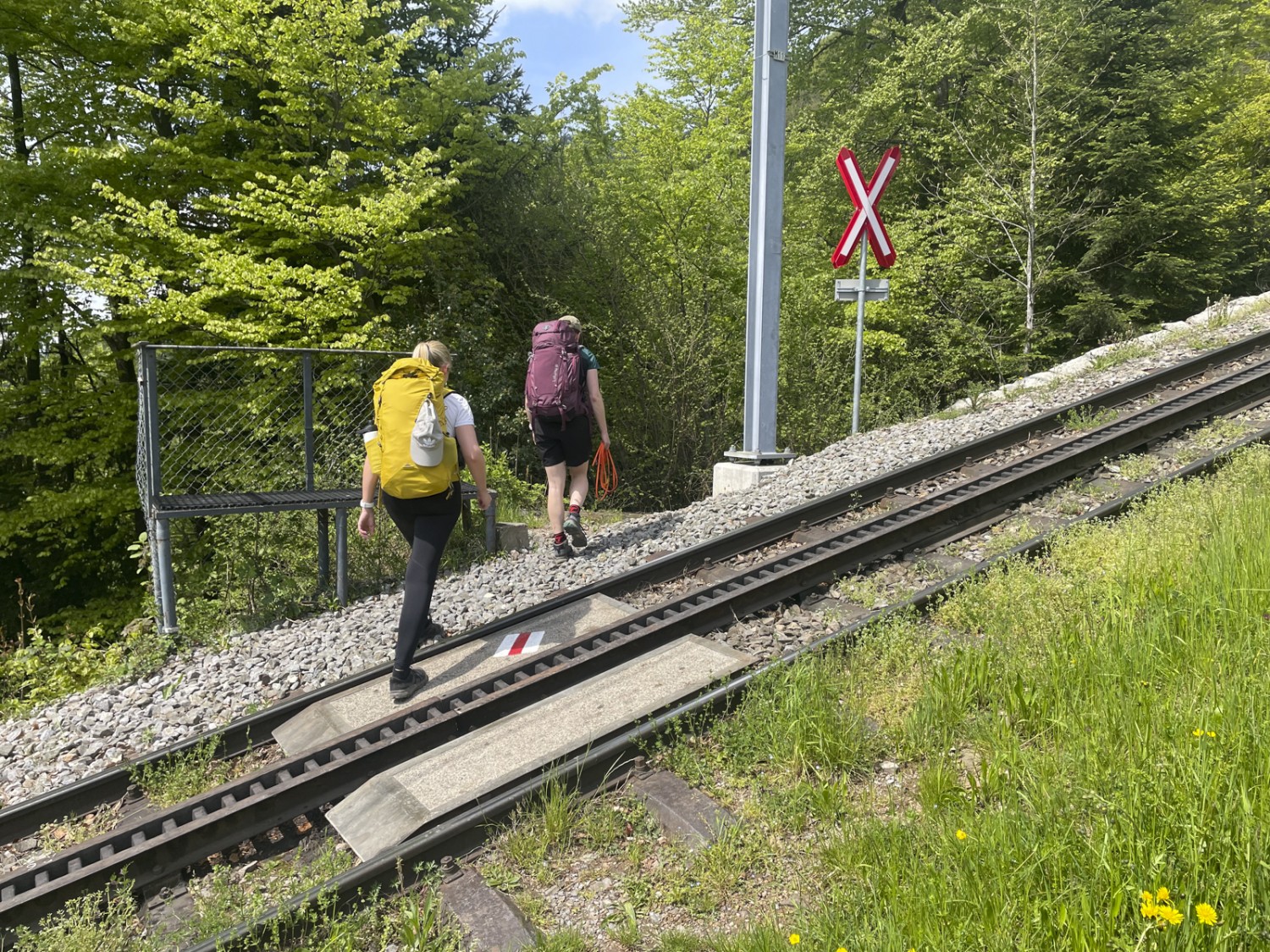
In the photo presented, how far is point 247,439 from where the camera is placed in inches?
360

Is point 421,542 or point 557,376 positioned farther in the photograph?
point 557,376

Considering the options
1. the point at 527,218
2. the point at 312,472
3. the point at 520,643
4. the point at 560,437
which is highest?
the point at 527,218

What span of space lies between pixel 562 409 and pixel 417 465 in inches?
86.2

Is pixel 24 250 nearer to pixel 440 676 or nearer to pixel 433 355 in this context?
pixel 433 355

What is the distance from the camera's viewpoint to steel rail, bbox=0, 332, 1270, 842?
3.88 metres

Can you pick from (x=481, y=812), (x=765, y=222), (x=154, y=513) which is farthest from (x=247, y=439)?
(x=481, y=812)

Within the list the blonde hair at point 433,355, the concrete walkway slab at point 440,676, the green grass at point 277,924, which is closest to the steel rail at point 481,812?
the green grass at point 277,924

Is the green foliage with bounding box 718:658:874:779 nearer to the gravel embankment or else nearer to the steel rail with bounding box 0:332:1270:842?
the steel rail with bounding box 0:332:1270:842

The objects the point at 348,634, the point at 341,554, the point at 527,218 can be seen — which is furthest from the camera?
the point at 527,218

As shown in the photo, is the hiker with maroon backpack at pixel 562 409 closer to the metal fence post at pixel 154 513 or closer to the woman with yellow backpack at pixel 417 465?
the woman with yellow backpack at pixel 417 465

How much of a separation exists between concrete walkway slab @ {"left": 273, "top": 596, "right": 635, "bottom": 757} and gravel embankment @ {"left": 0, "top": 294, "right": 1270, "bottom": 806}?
441 mm

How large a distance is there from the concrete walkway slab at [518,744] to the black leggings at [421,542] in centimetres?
101

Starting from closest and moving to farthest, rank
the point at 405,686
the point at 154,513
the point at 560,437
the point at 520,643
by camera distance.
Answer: the point at 405,686, the point at 520,643, the point at 154,513, the point at 560,437

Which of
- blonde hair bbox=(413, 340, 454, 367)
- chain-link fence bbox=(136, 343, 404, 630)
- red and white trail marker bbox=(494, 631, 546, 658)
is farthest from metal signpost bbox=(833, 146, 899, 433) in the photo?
blonde hair bbox=(413, 340, 454, 367)
